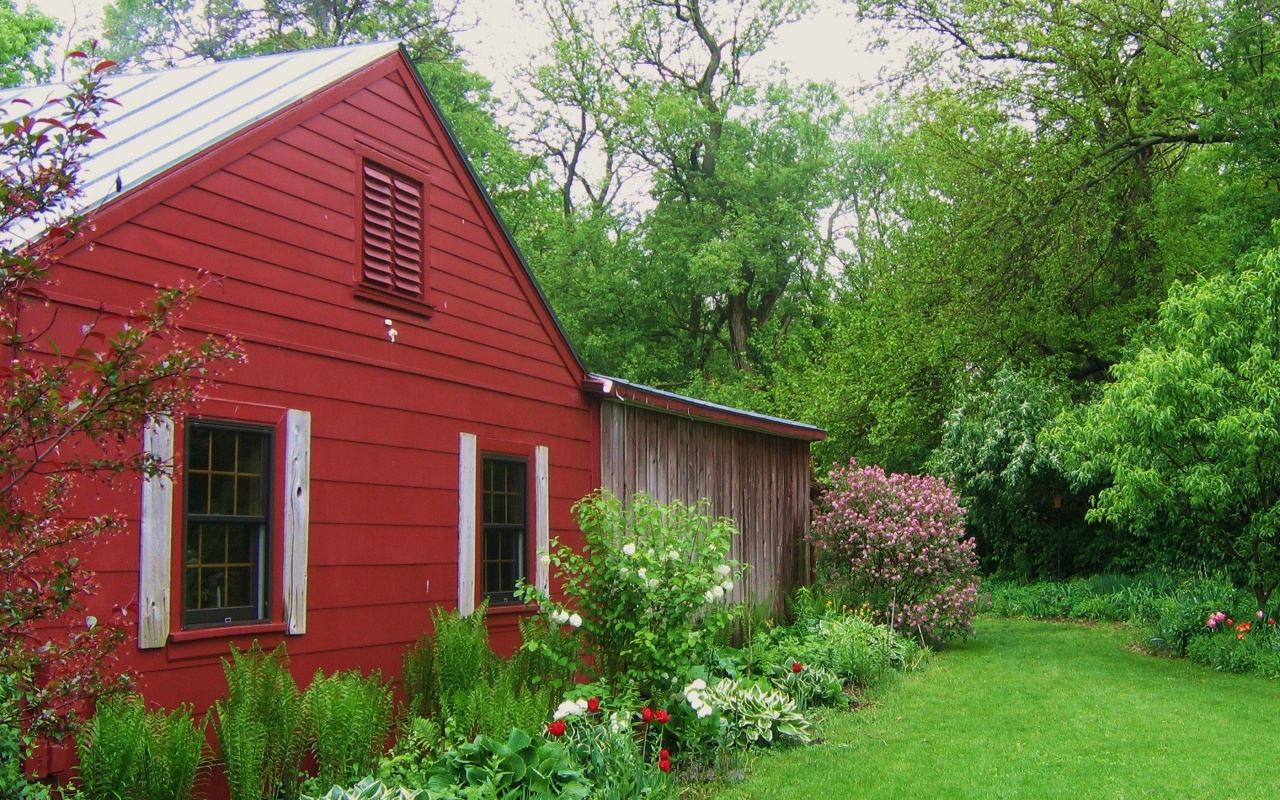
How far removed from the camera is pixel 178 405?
366 centimetres

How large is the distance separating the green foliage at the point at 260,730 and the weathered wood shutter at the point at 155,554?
1.49 ft

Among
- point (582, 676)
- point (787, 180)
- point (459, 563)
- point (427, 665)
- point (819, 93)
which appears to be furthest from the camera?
point (819, 93)

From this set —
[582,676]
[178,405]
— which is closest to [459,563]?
[582,676]

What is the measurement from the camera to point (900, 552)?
48.3ft

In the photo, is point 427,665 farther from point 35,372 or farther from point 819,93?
point 819,93

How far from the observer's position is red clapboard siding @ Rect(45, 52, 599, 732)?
21.3 feet

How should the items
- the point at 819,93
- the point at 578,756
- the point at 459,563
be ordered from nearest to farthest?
the point at 578,756 → the point at 459,563 → the point at 819,93

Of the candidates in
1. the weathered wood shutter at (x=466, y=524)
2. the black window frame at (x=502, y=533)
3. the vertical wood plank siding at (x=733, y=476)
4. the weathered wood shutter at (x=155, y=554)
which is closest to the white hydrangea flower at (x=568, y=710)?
the weathered wood shutter at (x=466, y=524)

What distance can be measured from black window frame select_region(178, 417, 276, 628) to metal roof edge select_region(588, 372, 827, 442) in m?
3.88

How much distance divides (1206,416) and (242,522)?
10278mm

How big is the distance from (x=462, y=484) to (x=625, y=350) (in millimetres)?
23131

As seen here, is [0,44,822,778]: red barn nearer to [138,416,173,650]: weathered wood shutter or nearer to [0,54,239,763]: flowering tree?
[138,416,173,650]: weathered wood shutter

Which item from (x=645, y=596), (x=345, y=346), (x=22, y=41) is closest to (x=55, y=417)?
(x=345, y=346)

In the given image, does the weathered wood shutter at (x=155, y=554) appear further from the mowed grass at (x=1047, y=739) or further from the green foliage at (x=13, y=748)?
the mowed grass at (x=1047, y=739)
